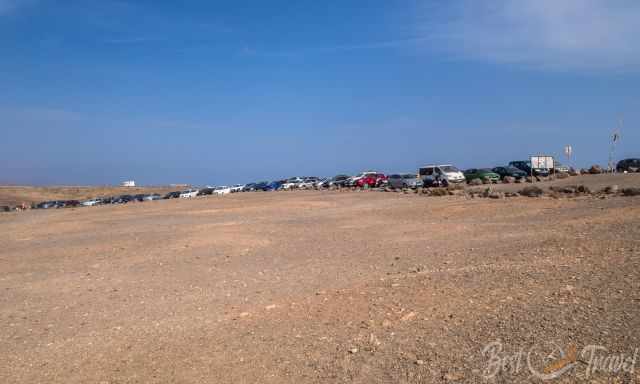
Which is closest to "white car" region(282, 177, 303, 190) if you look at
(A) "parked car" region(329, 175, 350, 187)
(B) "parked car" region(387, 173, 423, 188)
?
(A) "parked car" region(329, 175, 350, 187)

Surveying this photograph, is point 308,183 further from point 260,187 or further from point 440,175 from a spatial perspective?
point 440,175

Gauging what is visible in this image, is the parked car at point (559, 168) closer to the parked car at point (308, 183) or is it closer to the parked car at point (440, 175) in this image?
the parked car at point (440, 175)

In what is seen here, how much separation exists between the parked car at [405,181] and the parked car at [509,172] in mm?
7980

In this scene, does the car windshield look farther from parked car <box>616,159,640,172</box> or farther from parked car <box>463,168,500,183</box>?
parked car <box>616,159,640,172</box>

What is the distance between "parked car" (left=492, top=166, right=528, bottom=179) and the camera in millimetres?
47969

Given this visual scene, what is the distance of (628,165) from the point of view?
1903 inches

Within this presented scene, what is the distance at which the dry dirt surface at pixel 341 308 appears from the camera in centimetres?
587

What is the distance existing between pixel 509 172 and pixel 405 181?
9.94m

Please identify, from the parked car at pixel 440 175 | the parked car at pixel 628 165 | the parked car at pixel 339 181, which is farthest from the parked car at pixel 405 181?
the parked car at pixel 628 165

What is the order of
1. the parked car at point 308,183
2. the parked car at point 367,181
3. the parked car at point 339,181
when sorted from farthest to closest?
1. the parked car at point 308,183
2. the parked car at point 339,181
3. the parked car at point 367,181

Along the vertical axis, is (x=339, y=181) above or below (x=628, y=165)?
above

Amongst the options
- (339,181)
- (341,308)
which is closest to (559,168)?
(339,181)

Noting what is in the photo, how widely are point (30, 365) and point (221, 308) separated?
113 inches

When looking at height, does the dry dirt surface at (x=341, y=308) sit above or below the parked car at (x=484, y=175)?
below
